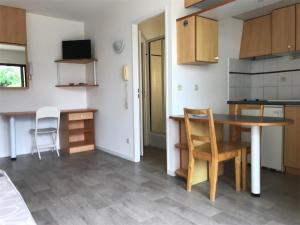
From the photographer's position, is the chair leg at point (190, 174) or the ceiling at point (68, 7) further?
the ceiling at point (68, 7)

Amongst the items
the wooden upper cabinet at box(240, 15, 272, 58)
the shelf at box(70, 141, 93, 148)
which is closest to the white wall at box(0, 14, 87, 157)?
the shelf at box(70, 141, 93, 148)

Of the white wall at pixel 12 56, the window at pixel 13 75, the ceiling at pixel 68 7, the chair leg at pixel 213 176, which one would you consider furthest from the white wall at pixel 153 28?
the chair leg at pixel 213 176

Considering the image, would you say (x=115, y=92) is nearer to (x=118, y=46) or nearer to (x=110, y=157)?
(x=118, y=46)

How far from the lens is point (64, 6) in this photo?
4230 mm

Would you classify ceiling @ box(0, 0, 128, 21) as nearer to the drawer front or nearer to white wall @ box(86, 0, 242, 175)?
white wall @ box(86, 0, 242, 175)

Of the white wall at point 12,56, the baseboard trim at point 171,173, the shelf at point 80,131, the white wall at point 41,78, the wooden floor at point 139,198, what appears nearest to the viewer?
the wooden floor at point 139,198

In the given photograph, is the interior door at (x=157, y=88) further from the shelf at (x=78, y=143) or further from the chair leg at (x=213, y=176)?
the chair leg at (x=213, y=176)

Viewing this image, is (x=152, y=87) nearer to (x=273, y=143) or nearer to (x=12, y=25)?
(x=273, y=143)

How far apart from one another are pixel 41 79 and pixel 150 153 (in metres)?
2.42

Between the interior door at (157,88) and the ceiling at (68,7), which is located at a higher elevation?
the ceiling at (68,7)

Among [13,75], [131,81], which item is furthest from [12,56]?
[131,81]

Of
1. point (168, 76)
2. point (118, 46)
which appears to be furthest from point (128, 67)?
point (168, 76)

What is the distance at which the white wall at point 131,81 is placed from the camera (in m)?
3.25

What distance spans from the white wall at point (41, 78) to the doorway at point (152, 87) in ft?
4.47
